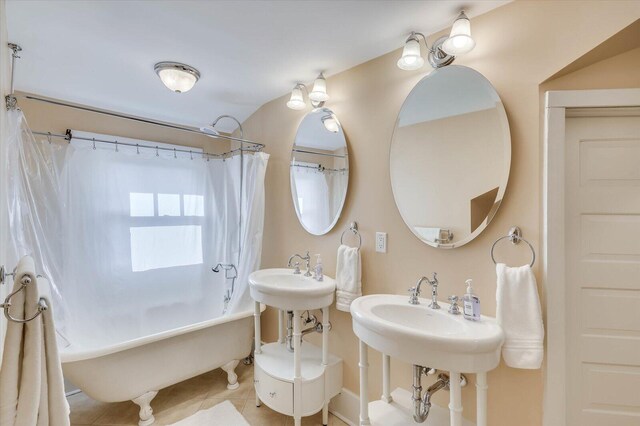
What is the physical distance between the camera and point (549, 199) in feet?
4.09

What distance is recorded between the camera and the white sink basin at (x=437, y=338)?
3.53 ft

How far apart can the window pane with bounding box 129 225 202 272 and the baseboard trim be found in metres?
1.69

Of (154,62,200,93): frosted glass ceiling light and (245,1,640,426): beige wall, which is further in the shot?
(154,62,200,93): frosted glass ceiling light

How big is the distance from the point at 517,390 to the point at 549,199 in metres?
0.90

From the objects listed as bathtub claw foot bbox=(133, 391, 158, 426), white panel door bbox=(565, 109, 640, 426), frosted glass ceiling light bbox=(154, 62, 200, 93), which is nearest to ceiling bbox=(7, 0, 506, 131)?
frosted glass ceiling light bbox=(154, 62, 200, 93)

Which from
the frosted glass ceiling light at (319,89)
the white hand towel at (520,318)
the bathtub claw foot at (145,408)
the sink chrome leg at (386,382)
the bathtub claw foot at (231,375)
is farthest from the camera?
the bathtub claw foot at (231,375)

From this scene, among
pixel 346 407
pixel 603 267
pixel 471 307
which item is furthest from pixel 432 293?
pixel 346 407

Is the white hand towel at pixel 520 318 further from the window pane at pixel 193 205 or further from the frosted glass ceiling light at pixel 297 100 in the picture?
the window pane at pixel 193 205

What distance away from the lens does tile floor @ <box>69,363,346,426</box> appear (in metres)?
1.94

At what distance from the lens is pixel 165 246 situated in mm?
2520

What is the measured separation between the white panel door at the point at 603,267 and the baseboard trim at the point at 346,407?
3.81 feet

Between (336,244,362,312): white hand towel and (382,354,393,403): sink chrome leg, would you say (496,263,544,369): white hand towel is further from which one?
(336,244,362,312): white hand towel

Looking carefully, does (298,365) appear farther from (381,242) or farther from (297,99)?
(297,99)

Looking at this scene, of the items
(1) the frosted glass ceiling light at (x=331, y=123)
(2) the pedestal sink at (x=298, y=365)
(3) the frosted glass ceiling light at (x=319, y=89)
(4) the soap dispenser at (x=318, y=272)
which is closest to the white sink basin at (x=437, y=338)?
(2) the pedestal sink at (x=298, y=365)
